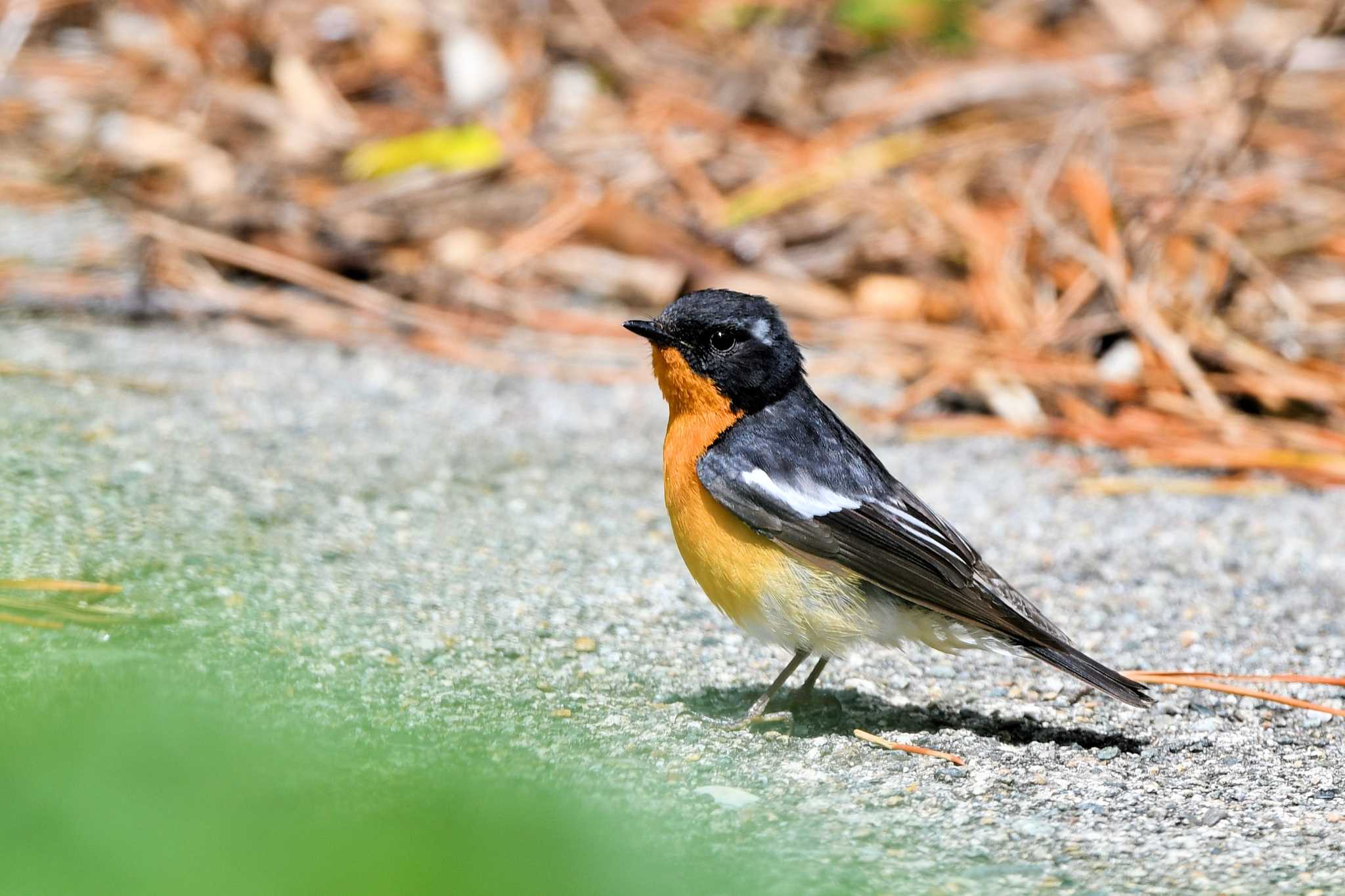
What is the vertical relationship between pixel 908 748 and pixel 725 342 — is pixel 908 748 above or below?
below

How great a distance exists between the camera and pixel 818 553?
336cm

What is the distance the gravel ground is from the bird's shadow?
14 mm

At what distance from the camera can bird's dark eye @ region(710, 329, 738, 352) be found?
11.9 ft

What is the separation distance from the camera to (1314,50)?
820 cm

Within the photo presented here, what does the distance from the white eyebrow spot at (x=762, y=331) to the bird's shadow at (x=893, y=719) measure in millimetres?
875

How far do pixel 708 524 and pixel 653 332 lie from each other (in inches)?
20.3

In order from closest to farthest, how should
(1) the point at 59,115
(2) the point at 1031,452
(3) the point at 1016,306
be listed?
(2) the point at 1031,452 → (3) the point at 1016,306 → (1) the point at 59,115

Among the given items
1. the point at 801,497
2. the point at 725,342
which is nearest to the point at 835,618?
the point at 801,497

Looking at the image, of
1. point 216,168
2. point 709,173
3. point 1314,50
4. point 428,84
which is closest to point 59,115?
point 216,168

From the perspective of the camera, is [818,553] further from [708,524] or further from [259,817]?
[259,817]

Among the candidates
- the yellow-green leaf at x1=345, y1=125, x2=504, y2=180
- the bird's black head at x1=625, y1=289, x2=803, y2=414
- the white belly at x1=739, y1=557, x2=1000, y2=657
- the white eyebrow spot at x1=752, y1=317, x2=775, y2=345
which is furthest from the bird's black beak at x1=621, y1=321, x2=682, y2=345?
the yellow-green leaf at x1=345, y1=125, x2=504, y2=180

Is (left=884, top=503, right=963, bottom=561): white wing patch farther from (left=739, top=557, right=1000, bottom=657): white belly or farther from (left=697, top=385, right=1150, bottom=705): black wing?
(left=739, top=557, right=1000, bottom=657): white belly

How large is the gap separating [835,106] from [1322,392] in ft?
11.4

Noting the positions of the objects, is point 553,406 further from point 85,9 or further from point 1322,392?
point 85,9
